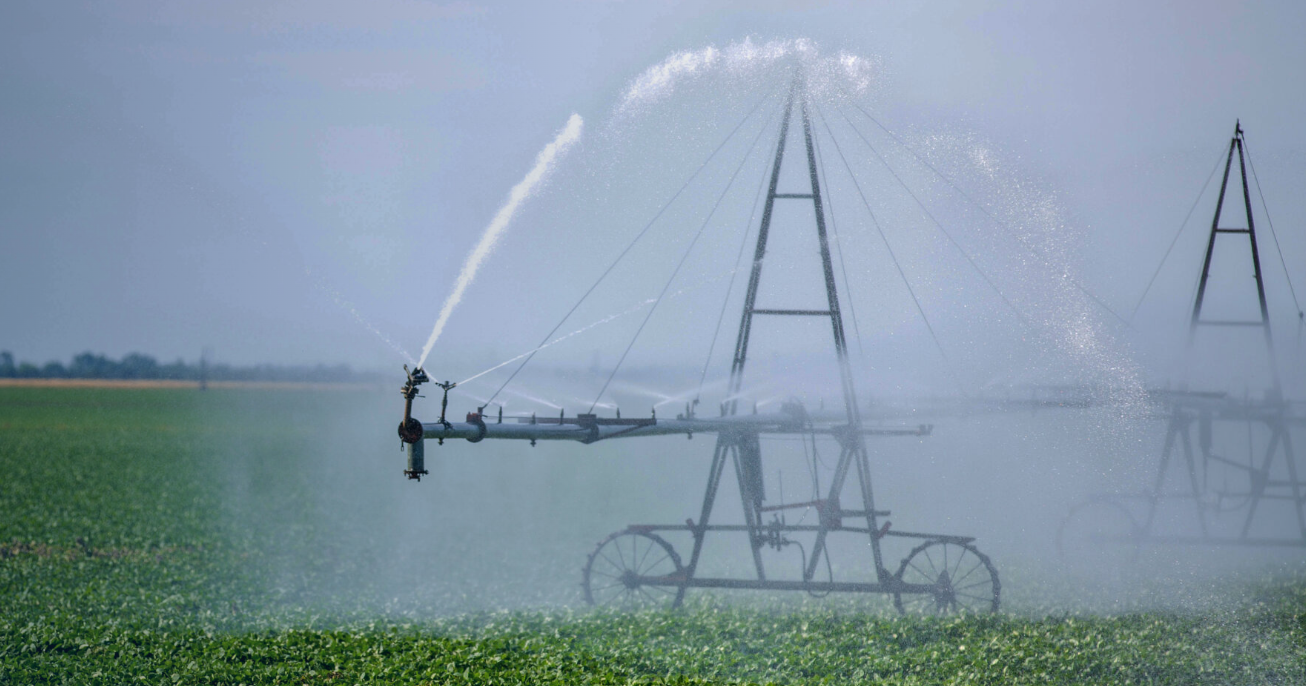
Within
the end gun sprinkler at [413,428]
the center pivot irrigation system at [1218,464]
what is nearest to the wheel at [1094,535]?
the center pivot irrigation system at [1218,464]

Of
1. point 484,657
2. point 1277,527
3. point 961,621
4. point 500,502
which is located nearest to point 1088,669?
point 961,621

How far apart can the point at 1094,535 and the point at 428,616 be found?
41.8ft

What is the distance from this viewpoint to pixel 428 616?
59.2ft

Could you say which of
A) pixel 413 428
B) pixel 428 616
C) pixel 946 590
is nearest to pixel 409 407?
pixel 413 428

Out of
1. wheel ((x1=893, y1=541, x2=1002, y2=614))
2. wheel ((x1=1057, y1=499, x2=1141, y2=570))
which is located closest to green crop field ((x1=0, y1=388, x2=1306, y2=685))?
wheel ((x1=893, y1=541, x2=1002, y2=614))

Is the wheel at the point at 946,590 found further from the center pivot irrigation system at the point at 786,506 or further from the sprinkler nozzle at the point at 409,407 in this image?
the sprinkler nozzle at the point at 409,407

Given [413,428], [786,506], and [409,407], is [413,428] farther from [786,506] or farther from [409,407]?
[786,506]

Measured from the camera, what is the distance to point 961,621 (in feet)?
50.2

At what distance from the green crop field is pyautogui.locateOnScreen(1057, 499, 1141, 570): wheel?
2763 mm

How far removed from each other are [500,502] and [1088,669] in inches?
1080

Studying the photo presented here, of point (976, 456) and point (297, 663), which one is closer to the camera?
point (297, 663)

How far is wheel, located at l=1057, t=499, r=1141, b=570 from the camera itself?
21.5m

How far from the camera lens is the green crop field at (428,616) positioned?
13.4 metres

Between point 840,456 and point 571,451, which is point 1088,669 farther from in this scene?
point 571,451
